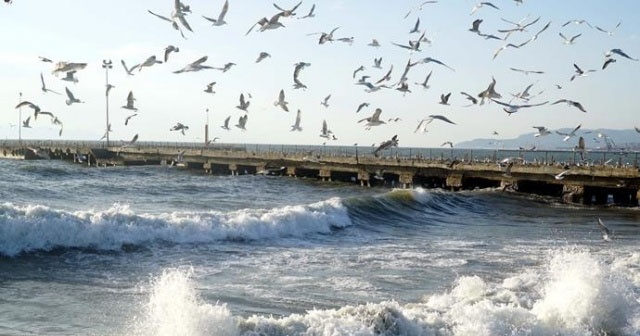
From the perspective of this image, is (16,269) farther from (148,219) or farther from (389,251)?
(389,251)

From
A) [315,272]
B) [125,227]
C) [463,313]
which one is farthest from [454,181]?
[463,313]

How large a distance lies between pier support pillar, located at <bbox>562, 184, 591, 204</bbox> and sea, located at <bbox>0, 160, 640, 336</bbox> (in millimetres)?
6420

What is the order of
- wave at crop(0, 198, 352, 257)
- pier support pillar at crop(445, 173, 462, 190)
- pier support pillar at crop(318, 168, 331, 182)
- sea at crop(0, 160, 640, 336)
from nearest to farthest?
sea at crop(0, 160, 640, 336)
wave at crop(0, 198, 352, 257)
pier support pillar at crop(445, 173, 462, 190)
pier support pillar at crop(318, 168, 331, 182)

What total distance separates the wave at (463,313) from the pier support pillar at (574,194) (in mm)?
24595

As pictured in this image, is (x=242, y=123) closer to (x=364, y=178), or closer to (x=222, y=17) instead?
(x=222, y=17)

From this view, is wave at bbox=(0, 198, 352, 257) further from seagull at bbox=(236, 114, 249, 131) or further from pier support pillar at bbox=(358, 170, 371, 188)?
pier support pillar at bbox=(358, 170, 371, 188)

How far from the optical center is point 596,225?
26.3m

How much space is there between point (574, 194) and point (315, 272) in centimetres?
2575

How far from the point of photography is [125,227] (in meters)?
18.5

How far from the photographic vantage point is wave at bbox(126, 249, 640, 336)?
9430mm

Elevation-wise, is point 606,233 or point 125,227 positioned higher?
point 606,233

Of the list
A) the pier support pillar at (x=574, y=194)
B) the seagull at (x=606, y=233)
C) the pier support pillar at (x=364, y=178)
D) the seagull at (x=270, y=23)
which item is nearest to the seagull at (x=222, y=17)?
the seagull at (x=270, y=23)

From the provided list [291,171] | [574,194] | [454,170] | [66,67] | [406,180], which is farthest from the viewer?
[291,171]

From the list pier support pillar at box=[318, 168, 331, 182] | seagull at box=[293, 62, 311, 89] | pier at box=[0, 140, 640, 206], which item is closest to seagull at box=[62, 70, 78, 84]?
seagull at box=[293, 62, 311, 89]
